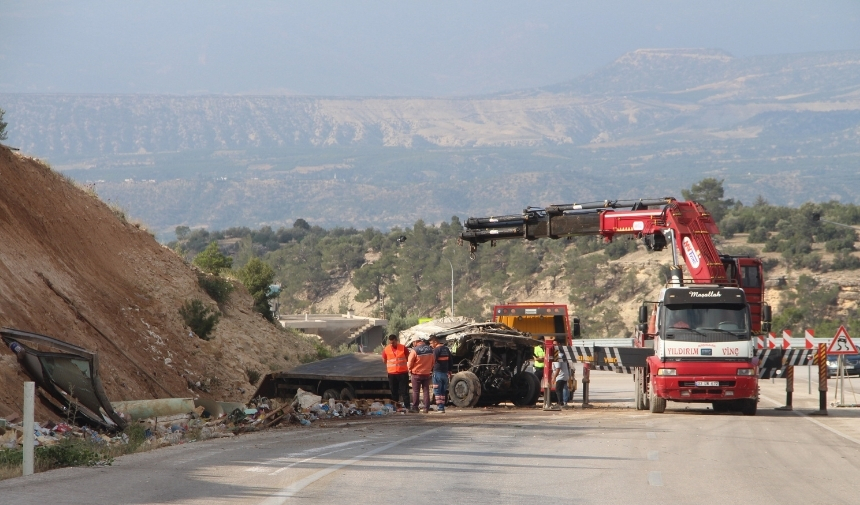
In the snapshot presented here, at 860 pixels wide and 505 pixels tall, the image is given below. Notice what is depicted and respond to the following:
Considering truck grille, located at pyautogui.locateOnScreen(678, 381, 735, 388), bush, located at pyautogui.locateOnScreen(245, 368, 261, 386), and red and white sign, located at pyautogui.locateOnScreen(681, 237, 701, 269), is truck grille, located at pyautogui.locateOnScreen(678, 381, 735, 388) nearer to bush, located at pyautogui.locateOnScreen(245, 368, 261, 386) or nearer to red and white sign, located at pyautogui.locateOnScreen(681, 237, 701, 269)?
red and white sign, located at pyautogui.locateOnScreen(681, 237, 701, 269)

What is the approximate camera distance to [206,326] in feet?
99.2

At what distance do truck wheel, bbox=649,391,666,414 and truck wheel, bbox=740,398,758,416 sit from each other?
165 cm

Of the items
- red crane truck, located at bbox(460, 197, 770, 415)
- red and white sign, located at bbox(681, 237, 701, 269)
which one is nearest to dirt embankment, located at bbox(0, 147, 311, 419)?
red crane truck, located at bbox(460, 197, 770, 415)

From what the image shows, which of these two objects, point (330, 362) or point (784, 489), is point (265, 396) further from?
point (784, 489)

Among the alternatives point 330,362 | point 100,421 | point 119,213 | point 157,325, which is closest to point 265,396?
point 330,362

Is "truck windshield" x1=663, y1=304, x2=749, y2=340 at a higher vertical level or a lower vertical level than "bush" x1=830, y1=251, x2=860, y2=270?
lower

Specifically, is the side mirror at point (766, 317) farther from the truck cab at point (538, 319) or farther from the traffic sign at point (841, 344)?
the truck cab at point (538, 319)

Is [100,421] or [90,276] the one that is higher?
[90,276]

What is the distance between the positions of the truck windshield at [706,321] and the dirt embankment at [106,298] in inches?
417

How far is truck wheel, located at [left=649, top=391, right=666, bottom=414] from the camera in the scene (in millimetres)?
24906

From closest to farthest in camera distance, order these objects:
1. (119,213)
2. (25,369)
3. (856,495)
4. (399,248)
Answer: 1. (856,495)
2. (25,369)
3. (119,213)
4. (399,248)

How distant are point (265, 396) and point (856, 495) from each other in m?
15.5

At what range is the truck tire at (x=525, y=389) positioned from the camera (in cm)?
2847

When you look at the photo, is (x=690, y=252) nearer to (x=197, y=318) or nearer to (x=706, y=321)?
(x=706, y=321)
